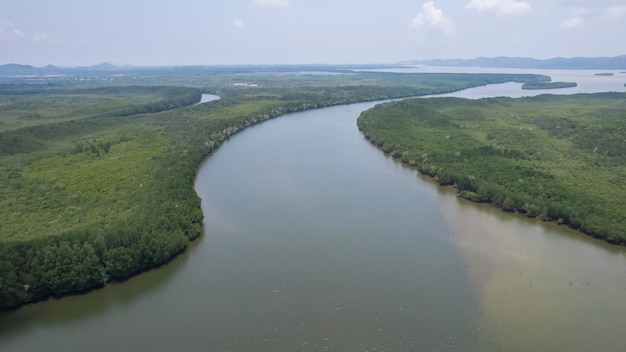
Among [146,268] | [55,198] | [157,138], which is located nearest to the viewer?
[146,268]

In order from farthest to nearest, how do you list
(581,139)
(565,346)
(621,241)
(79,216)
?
1. (581,139)
2. (79,216)
3. (621,241)
4. (565,346)

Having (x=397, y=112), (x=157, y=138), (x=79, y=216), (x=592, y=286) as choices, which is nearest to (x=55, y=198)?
(x=79, y=216)

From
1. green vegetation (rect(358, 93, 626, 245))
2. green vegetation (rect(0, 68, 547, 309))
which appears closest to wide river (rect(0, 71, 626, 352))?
green vegetation (rect(0, 68, 547, 309))

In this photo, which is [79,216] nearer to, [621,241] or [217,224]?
[217,224]

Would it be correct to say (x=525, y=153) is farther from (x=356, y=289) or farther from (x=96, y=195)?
(x=96, y=195)

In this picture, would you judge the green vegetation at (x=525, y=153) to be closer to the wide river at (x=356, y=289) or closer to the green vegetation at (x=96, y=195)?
the wide river at (x=356, y=289)

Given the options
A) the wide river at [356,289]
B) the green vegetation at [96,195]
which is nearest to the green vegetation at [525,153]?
the wide river at [356,289]

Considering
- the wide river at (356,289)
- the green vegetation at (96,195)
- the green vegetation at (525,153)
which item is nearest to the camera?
the wide river at (356,289)

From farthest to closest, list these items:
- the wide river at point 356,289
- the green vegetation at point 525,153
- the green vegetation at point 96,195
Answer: the green vegetation at point 525,153 → the green vegetation at point 96,195 → the wide river at point 356,289
